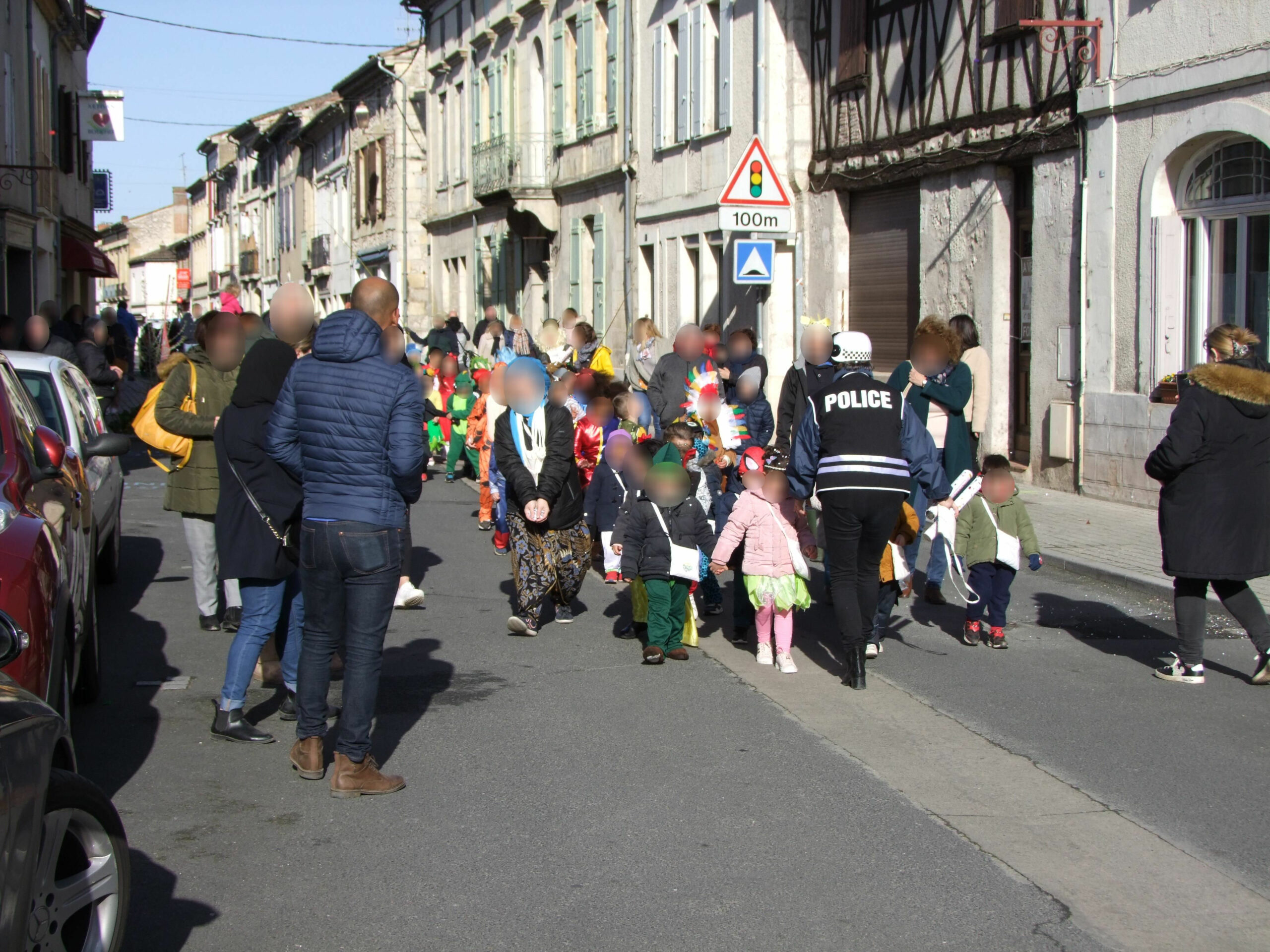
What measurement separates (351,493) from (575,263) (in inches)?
957

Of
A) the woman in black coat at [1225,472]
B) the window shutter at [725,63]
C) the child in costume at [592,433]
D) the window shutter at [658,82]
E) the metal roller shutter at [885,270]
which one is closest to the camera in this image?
the woman in black coat at [1225,472]

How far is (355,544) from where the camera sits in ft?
17.3

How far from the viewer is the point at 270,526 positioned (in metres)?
6.32

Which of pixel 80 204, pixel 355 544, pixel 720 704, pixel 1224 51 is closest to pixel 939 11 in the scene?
Answer: pixel 1224 51

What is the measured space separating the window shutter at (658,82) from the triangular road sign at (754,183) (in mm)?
10051

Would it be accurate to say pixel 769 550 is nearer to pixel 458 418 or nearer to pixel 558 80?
pixel 458 418

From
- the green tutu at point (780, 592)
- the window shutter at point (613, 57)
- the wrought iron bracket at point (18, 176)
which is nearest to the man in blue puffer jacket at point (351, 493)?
the green tutu at point (780, 592)

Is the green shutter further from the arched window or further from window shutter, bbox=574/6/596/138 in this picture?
the arched window

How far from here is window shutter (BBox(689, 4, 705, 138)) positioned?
73.3ft

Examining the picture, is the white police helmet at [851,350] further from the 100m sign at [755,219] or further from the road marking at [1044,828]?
the 100m sign at [755,219]

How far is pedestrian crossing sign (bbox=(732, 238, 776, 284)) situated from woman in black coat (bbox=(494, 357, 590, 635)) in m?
6.58

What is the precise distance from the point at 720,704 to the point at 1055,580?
4.56m

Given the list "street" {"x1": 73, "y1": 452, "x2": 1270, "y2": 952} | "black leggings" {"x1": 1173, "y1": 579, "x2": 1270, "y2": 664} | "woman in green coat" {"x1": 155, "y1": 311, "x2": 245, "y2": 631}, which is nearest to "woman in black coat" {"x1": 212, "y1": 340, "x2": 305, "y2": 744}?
"street" {"x1": 73, "y1": 452, "x2": 1270, "y2": 952}

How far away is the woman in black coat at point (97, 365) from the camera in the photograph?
59.7 feet
